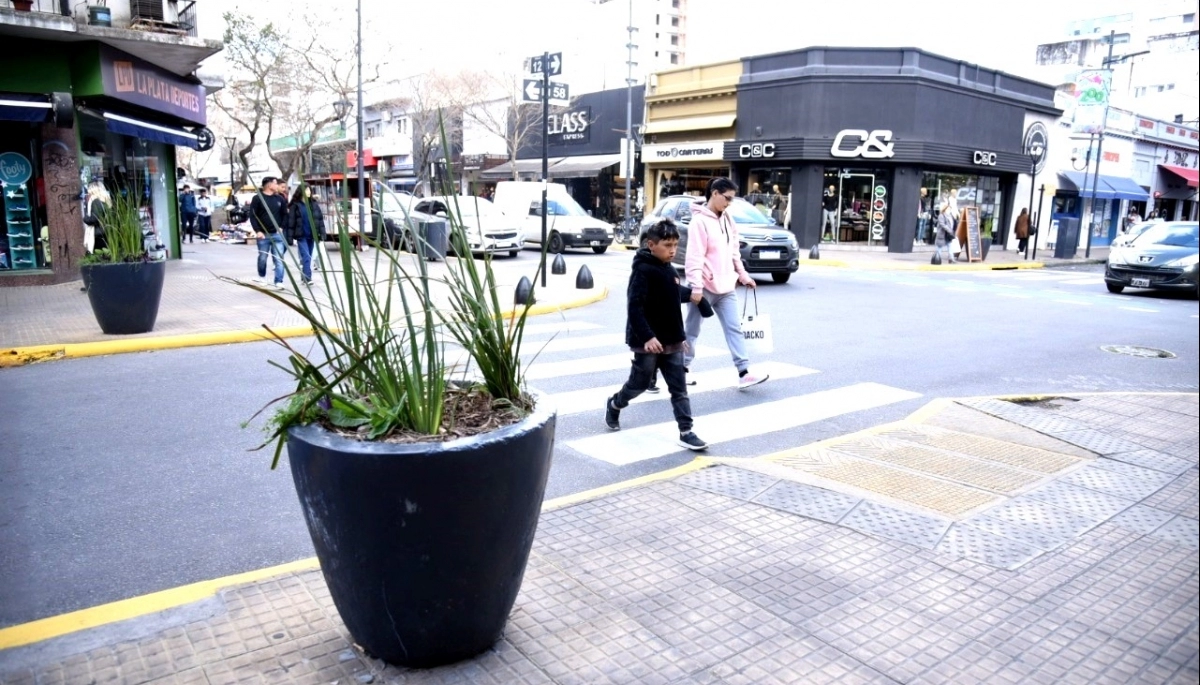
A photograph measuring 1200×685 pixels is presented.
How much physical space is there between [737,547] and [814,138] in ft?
80.6

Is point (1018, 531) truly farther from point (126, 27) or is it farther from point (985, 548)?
point (126, 27)

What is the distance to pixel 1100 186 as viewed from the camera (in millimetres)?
33312

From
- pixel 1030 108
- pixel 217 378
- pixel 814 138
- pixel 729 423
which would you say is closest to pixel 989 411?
pixel 729 423

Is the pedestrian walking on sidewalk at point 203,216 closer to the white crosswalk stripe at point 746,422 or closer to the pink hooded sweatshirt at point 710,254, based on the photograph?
the pink hooded sweatshirt at point 710,254

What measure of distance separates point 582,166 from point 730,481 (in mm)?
33724

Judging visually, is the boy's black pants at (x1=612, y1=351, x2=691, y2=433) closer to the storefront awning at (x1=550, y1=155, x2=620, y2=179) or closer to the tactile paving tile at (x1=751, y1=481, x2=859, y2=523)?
the tactile paving tile at (x1=751, y1=481, x2=859, y2=523)

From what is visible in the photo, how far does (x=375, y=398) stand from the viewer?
296 cm

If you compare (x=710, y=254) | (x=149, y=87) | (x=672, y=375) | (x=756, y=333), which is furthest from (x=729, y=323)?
(x=149, y=87)

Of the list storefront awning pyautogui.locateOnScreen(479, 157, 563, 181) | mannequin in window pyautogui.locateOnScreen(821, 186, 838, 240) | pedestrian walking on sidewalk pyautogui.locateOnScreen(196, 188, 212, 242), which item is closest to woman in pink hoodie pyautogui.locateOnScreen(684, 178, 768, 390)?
mannequin in window pyautogui.locateOnScreen(821, 186, 838, 240)

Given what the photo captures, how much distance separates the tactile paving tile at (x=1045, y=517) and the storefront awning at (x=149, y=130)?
1645 centimetres

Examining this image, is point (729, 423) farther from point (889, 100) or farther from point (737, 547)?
point (889, 100)

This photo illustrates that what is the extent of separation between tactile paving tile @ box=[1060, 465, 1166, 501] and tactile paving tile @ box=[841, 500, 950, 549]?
131cm

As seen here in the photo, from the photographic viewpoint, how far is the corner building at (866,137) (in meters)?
26.6

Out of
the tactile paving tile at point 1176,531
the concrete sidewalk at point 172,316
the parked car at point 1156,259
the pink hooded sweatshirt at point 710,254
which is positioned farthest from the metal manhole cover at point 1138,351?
the concrete sidewalk at point 172,316
